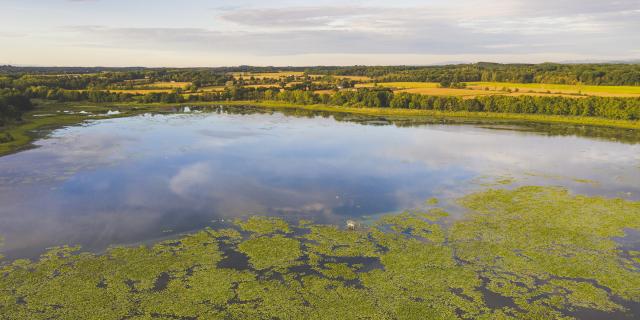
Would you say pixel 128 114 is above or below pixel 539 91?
below

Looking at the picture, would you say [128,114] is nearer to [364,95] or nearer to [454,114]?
[364,95]

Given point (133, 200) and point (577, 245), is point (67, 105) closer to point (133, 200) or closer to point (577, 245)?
point (133, 200)

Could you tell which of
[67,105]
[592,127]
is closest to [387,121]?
[592,127]

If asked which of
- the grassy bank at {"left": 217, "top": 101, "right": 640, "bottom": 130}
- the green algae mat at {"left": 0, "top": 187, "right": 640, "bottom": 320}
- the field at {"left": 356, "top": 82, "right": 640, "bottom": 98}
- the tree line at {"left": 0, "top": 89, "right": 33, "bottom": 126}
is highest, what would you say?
the field at {"left": 356, "top": 82, "right": 640, "bottom": 98}

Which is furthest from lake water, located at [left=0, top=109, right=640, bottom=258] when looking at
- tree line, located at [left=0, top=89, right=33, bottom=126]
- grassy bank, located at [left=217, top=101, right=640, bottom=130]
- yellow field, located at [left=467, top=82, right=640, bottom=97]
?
yellow field, located at [left=467, top=82, right=640, bottom=97]

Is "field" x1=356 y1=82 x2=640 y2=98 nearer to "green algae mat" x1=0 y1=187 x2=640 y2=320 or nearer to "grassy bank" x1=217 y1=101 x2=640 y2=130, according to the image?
"grassy bank" x1=217 y1=101 x2=640 y2=130

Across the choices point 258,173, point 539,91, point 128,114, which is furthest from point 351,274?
point 539,91
